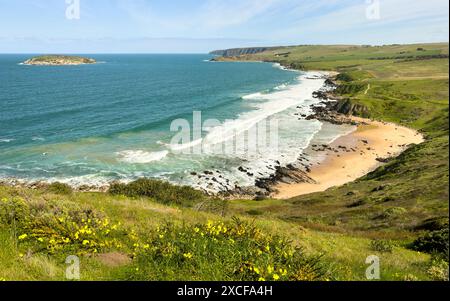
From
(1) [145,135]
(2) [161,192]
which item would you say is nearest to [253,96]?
(1) [145,135]

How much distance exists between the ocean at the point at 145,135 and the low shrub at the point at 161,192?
64.1 ft

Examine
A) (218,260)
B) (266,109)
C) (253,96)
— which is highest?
(253,96)

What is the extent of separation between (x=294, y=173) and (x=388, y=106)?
6183cm

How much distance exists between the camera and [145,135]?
2881 inches

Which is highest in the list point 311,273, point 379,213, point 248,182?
point 311,273

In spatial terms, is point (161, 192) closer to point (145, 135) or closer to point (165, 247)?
point (165, 247)

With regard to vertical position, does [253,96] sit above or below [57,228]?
above

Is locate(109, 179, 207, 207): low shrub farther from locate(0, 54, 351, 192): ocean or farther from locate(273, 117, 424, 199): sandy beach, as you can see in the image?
locate(273, 117, 424, 199): sandy beach

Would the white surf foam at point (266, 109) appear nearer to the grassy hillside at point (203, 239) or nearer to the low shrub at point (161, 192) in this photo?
the low shrub at point (161, 192)

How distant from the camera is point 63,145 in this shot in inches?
2514

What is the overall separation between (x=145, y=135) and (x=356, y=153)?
1603 inches

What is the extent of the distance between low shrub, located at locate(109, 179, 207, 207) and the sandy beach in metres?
22.1
